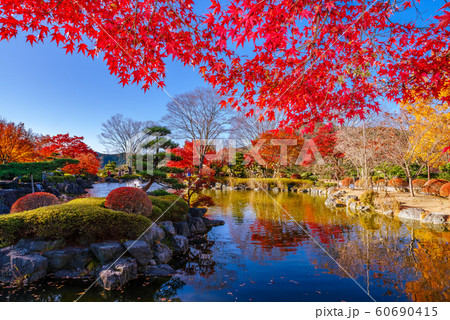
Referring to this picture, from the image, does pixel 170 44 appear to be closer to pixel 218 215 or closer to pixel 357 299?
pixel 357 299

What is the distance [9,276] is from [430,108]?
41.3 feet

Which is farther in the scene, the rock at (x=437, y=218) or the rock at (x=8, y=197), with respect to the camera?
the rock at (x=8, y=197)

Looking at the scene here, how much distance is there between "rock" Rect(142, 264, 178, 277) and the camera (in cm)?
372

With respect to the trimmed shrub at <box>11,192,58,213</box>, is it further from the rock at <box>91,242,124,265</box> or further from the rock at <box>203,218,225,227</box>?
the rock at <box>203,218,225,227</box>

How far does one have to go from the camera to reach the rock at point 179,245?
485cm

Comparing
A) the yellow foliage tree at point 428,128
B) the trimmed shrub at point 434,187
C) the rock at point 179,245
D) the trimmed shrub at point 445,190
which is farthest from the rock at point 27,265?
the trimmed shrub at point 434,187

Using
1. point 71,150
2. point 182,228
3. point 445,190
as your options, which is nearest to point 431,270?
point 182,228

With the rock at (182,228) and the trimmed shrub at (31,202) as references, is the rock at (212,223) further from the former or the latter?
the trimmed shrub at (31,202)

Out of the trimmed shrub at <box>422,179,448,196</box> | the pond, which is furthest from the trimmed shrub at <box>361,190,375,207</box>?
the trimmed shrub at <box>422,179,448,196</box>

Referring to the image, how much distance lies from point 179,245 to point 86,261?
5.66ft

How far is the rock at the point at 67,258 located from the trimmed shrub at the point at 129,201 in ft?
4.66

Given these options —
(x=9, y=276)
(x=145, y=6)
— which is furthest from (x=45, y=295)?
(x=145, y=6)

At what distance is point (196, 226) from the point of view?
639 cm

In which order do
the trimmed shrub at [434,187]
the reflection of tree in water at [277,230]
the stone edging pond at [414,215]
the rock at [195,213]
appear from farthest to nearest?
the trimmed shrub at [434,187] → the rock at [195,213] → the stone edging pond at [414,215] → the reflection of tree in water at [277,230]
